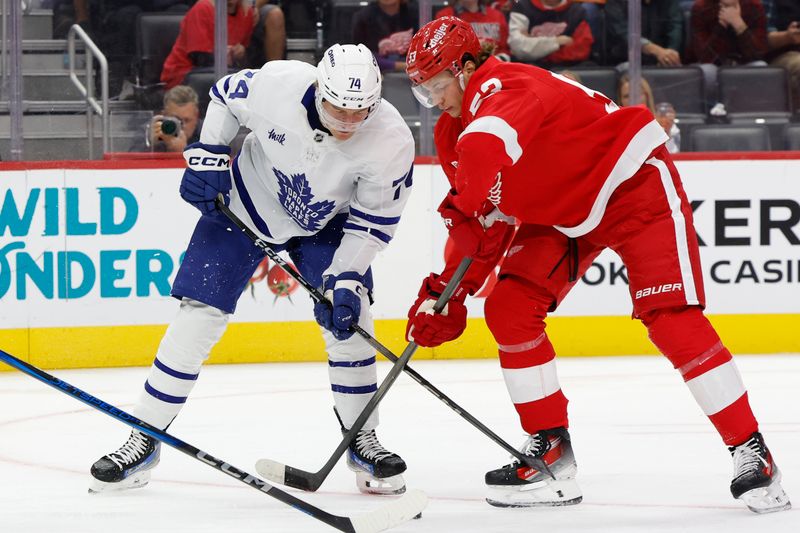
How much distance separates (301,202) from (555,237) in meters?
0.64

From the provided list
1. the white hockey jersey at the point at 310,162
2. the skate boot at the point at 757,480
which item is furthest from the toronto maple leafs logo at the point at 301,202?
the skate boot at the point at 757,480

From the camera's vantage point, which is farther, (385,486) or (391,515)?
(385,486)

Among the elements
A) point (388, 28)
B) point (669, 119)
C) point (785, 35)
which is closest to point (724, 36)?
point (785, 35)

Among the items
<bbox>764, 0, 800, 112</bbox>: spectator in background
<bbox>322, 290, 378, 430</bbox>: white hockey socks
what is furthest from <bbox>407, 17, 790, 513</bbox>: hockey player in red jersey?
<bbox>764, 0, 800, 112</bbox>: spectator in background

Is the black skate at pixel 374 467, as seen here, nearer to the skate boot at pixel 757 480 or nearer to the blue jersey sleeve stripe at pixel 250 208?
the blue jersey sleeve stripe at pixel 250 208

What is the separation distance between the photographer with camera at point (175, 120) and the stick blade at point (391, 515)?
288cm

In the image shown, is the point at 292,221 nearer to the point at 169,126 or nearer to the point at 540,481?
the point at 540,481

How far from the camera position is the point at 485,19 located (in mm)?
5613

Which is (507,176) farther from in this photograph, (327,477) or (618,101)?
(618,101)

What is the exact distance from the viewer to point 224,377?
5.14 m

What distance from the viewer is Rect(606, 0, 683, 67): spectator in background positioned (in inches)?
224

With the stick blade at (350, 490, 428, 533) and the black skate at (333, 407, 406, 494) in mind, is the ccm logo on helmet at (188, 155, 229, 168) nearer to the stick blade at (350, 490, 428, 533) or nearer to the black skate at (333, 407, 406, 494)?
the black skate at (333, 407, 406, 494)

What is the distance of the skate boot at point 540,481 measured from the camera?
10.1ft

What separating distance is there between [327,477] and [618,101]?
2.84 m
